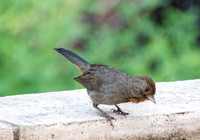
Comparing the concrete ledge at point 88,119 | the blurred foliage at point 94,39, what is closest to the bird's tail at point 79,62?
the concrete ledge at point 88,119

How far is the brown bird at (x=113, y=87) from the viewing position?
11.0 ft

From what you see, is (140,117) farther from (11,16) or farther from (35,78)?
→ (11,16)

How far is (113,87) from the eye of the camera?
3488 millimetres

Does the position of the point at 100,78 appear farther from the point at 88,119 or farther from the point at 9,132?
the point at 9,132

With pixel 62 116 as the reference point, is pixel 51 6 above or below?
above

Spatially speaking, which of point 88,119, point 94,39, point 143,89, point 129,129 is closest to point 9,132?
point 88,119

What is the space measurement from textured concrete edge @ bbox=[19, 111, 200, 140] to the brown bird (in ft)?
0.35

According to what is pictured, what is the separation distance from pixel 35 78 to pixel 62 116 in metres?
1.80

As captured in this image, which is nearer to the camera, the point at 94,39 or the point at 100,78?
the point at 100,78

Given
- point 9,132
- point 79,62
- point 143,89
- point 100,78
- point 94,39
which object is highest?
point 94,39

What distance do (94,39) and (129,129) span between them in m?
3.24

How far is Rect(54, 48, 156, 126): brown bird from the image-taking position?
335 cm

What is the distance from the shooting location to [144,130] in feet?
10.6

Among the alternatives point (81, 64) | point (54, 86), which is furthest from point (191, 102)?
point (54, 86)
